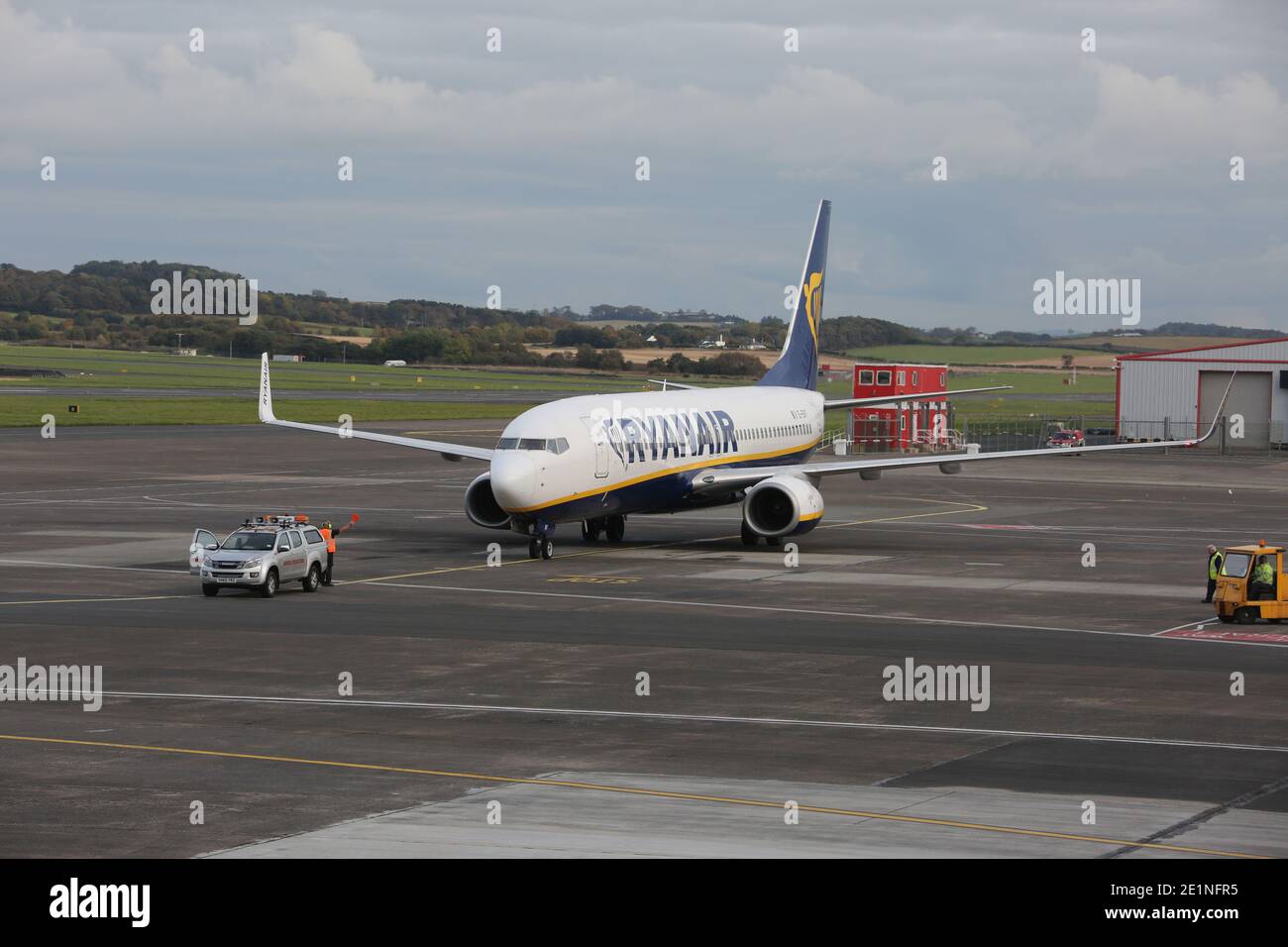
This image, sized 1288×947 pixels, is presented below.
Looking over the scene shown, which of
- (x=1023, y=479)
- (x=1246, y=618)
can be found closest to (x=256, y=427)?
(x=1023, y=479)

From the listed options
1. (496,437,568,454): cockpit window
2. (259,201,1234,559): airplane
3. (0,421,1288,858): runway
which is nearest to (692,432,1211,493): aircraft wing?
(259,201,1234,559): airplane

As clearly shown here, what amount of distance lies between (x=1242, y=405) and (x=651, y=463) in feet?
262

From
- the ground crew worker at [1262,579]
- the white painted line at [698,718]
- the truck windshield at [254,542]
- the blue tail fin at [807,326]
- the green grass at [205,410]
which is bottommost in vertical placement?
the white painted line at [698,718]

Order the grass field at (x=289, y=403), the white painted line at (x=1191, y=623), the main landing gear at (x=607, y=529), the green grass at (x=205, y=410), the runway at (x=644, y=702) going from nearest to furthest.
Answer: the runway at (x=644, y=702)
the white painted line at (x=1191, y=623)
the main landing gear at (x=607, y=529)
the green grass at (x=205, y=410)
the grass field at (x=289, y=403)

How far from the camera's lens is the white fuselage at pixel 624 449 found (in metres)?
50.0

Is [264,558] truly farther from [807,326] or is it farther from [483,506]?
[807,326]

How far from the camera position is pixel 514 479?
49156 mm

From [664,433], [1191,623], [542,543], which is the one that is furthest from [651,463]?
[1191,623]

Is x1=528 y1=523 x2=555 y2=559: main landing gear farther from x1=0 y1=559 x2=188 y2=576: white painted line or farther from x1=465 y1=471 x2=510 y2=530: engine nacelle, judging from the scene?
x1=0 y1=559 x2=188 y2=576: white painted line

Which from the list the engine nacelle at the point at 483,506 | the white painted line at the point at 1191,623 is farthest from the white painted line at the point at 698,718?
the engine nacelle at the point at 483,506

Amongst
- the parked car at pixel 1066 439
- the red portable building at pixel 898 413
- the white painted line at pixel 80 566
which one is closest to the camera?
the white painted line at pixel 80 566

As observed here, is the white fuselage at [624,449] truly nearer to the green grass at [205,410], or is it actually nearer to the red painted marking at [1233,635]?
the red painted marking at [1233,635]

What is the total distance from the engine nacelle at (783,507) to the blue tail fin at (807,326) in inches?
617
